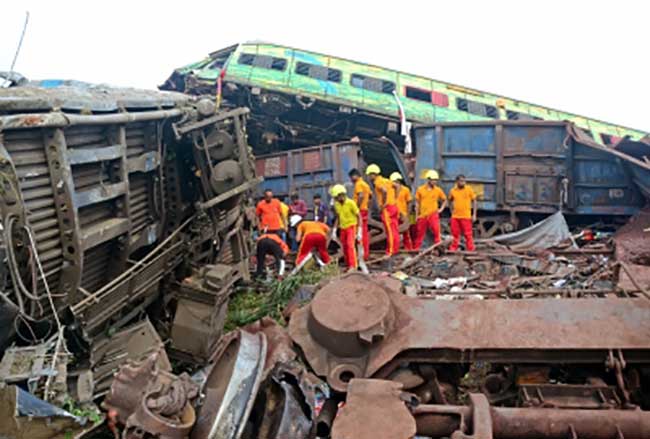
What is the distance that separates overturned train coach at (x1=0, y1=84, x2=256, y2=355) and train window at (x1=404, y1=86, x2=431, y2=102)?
6897mm

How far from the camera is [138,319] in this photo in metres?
5.60

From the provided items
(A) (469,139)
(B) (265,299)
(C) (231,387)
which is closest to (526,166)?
(A) (469,139)

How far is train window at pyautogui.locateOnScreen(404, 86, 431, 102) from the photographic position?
13.1 m

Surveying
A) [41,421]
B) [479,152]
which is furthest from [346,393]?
[479,152]

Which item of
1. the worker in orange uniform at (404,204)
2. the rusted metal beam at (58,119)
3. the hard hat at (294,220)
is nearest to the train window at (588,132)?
the worker in orange uniform at (404,204)

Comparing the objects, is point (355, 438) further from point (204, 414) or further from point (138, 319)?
point (138, 319)

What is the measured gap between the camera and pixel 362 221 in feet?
28.9

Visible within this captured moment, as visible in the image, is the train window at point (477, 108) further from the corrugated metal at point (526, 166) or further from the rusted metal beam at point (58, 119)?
the rusted metal beam at point (58, 119)

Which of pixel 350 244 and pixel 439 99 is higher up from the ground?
pixel 439 99

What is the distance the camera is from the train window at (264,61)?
12672 millimetres

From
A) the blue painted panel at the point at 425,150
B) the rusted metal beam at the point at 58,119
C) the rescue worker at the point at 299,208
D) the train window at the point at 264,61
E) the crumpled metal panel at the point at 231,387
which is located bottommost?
the rescue worker at the point at 299,208

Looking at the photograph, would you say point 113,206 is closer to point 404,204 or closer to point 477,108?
point 404,204

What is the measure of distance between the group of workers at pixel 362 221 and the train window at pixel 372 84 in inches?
146

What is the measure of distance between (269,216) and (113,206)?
383 centimetres
